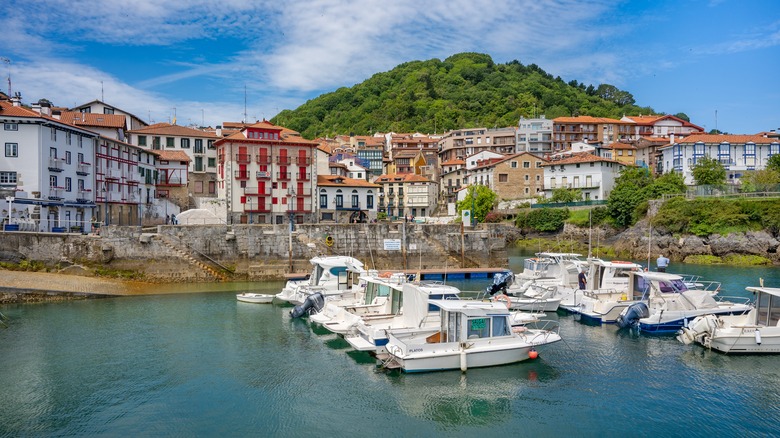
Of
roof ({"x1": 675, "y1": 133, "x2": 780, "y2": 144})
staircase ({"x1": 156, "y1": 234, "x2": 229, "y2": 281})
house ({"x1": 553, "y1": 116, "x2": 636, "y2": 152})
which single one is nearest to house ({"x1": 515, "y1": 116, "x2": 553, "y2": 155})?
house ({"x1": 553, "y1": 116, "x2": 636, "y2": 152})

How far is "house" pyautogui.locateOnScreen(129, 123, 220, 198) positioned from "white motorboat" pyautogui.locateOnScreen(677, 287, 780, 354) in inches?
1971

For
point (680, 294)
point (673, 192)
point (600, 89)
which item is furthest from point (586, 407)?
point (600, 89)

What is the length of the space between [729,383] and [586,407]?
6055mm

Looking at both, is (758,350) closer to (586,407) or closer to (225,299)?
(586,407)

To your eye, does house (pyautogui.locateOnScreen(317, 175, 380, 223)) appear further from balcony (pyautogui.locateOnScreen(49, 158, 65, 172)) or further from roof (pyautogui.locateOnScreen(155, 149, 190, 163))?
balcony (pyautogui.locateOnScreen(49, 158, 65, 172))

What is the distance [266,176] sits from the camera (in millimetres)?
53594

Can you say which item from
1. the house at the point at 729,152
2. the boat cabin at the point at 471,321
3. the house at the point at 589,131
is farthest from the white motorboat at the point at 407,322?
the house at the point at 589,131

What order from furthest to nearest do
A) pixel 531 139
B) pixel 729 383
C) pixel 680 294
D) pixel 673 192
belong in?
pixel 531 139
pixel 673 192
pixel 680 294
pixel 729 383

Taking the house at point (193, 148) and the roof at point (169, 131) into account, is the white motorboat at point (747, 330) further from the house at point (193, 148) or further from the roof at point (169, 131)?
the roof at point (169, 131)

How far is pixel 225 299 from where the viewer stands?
35000 mm

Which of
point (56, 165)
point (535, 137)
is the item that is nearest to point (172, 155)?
point (56, 165)

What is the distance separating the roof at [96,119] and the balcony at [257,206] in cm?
1500

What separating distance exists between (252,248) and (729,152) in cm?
7107

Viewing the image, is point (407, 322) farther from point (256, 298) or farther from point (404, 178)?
point (404, 178)
